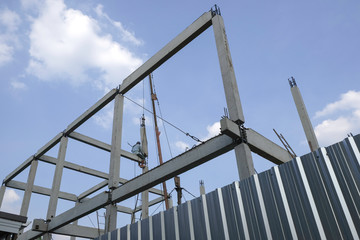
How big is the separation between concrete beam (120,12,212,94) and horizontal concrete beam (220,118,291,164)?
18.4ft

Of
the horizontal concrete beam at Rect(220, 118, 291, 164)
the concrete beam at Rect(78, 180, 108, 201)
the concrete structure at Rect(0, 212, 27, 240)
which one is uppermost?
the concrete beam at Rect(78, 180, 108, 201)

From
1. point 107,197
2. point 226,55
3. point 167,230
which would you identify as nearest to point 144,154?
point 107,197

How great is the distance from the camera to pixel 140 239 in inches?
349

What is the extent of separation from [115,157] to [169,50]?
20.2ft

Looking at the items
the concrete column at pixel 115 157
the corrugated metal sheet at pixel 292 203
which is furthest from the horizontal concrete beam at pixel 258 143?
the concrete column at pixel 115 157

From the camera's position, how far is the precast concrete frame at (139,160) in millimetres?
10516

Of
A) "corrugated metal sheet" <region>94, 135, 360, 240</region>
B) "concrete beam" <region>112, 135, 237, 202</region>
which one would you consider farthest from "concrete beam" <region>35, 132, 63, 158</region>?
"corrugated metal sheet" <region>94, 135, 360, 240</region>

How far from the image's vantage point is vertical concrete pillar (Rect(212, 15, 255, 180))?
977cm

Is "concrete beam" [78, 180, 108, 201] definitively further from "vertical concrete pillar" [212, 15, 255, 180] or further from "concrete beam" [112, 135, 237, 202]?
"vertical concrete pillar" [212, 15, 255, 180]

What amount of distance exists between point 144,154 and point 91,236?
6.99 meters

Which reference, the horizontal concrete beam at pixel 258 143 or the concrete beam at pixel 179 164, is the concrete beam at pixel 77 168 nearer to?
the concrete beam at pixel 179 164

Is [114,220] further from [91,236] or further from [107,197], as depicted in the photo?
[91,236]

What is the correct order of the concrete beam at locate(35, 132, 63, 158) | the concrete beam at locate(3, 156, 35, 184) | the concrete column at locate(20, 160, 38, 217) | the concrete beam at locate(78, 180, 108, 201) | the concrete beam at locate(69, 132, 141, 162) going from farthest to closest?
the concrete beam at locate(78, 180, 108, 201)
the concrete beam at locate(3, 156, 35, 184)
the concrete column at locate(20, 160, 38, 217)
the concrete beam at locate(35, 132, 63, 158)
the concrete beam at locate(69, 132, 141, 162)

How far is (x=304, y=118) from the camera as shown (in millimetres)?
19656
